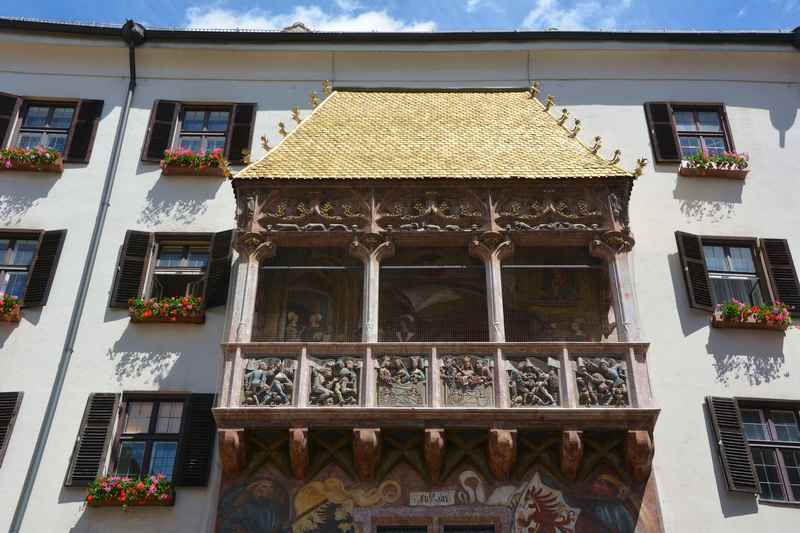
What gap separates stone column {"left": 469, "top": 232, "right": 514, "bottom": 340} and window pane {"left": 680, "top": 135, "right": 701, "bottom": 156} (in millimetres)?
5269

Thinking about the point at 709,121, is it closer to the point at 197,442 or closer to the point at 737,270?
the point at 737,270

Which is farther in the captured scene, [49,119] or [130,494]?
[49,119]

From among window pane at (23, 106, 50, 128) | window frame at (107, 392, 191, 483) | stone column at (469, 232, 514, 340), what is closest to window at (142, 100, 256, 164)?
window pane at (23, 106, 50, 128)

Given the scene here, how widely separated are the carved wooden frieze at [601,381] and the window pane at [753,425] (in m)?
2.41

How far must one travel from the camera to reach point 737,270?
15.8 meters

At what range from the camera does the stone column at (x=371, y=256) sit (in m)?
13.7

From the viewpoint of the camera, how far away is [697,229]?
16141 mm

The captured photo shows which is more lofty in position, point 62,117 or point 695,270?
point 62,117

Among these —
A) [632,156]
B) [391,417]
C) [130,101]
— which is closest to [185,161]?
[130,101]

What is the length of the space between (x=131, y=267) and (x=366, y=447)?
574cm

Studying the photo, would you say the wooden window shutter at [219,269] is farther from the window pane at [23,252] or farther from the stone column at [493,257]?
the stone column at [493,257]

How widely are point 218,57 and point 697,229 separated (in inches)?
400

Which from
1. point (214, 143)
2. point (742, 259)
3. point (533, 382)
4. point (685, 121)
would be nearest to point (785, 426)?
point (742, 259)

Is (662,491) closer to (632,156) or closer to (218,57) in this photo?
(632,156)
